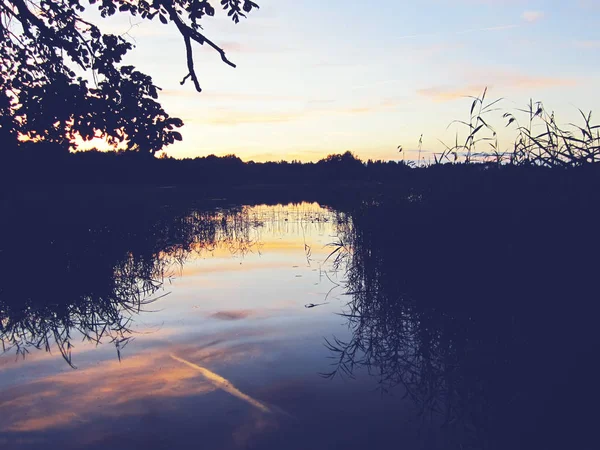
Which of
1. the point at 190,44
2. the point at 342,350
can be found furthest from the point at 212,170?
the point at 342,350

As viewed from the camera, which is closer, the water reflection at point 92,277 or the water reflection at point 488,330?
the water reflection at point 488,330

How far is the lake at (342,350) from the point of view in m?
3.73

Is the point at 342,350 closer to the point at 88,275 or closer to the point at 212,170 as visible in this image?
the point at 88,275

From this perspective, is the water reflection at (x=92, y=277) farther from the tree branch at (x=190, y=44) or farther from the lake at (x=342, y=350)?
the tree branch at (x=190, y=44)

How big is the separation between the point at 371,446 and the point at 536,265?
2.75 m

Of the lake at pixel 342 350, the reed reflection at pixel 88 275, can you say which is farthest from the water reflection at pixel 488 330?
the reed reflection at pixel 88 275

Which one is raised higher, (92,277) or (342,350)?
(92,277)

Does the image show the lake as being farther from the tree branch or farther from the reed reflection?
the tree branch

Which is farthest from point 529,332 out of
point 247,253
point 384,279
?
point 247,253

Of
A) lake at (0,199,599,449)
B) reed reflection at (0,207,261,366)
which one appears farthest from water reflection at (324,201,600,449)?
reed reflection at (0,207,261,366)

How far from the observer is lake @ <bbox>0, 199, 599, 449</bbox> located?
12.2 ft

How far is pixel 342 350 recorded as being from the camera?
5605 mm

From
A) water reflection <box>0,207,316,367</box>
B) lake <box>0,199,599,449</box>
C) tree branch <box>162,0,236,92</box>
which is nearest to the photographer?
lake <box>0,199,599,449</box>

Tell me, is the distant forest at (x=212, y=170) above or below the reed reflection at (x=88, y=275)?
above
